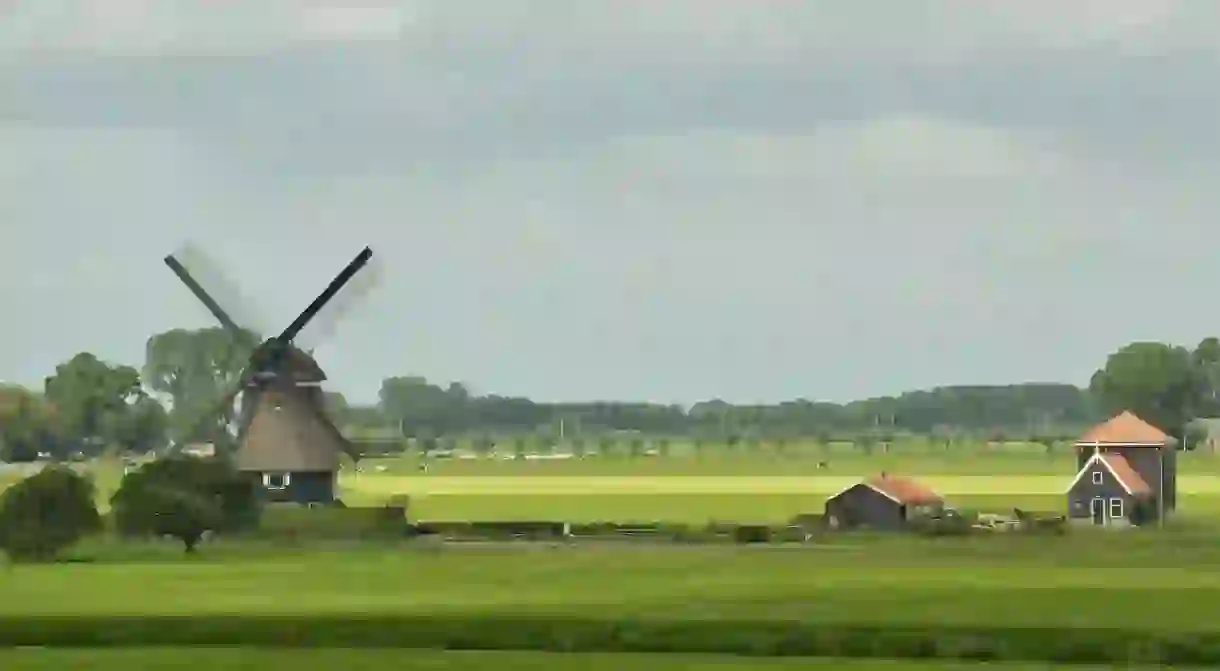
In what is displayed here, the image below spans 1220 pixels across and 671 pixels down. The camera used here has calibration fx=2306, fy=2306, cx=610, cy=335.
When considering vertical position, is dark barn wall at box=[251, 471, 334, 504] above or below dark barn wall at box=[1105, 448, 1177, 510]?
below

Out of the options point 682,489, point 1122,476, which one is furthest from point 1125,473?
point 682,489

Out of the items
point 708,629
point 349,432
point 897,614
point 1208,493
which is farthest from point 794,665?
point 1208,493

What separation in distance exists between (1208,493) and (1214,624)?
67.7 m

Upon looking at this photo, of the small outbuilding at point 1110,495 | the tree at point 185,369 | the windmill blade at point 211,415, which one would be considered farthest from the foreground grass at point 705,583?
the tree at point 185,369

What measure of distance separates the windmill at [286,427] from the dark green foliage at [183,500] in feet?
21.6

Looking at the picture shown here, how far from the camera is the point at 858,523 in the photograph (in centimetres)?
7662

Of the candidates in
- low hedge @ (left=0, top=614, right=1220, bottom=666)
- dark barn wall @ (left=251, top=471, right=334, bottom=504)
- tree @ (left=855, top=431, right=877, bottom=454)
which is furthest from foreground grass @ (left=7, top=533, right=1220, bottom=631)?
tree @ (left=855, top=431, right=877, bottom=454)

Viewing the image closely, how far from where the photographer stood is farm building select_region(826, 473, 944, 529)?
76625mm

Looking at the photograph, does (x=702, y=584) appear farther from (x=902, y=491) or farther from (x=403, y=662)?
(x=902, y=491)

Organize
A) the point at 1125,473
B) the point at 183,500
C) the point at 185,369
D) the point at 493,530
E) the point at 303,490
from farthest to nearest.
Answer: the point at 185,369 < the point at 1125,473 < the point at 303,490 < the point at 493,530 < the point at 183,500

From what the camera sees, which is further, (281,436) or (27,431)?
(27,431)

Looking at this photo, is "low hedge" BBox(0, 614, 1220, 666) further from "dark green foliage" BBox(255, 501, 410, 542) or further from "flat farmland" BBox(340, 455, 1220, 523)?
"flat farmland" BBox(340, 455, 1220, 523)

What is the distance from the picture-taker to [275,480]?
75.3 meters

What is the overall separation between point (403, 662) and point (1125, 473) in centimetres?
4978
